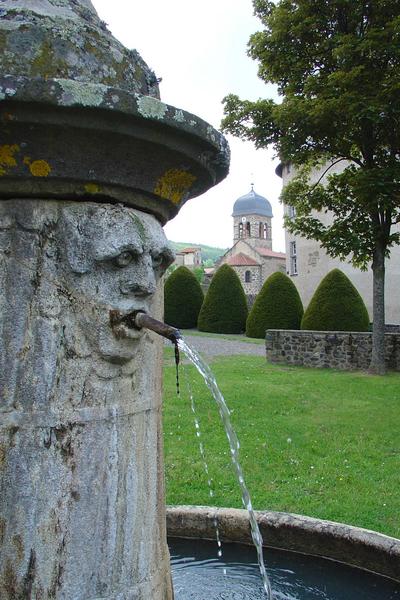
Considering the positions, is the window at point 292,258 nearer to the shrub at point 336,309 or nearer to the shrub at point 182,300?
the shrub at point 182,300

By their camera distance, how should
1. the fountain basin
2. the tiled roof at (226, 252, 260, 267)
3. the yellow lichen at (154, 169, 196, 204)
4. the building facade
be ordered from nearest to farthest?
the yellow lichen at (154, 169, 196, 204) < the fountain basin < the building facade < the tiled roof at (226, 252, 260, 267)

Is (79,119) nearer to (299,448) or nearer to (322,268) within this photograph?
(299,448)

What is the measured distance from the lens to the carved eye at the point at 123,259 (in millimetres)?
1705

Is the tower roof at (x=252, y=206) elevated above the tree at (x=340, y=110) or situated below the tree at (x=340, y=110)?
above

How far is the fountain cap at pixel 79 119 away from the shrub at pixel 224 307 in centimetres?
2299

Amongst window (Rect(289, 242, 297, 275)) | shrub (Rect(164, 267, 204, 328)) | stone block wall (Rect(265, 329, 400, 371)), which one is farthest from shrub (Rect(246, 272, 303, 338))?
window (Rect(289, 242, 297, 275))

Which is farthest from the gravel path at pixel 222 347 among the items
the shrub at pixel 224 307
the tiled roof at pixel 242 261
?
the tiled roof at pixel 242 261

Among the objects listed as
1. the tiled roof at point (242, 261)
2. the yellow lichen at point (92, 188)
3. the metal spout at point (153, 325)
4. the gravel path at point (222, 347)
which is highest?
the tiled roof at point (242, 261)

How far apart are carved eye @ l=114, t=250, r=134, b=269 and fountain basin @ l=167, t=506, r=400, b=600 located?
2.65m

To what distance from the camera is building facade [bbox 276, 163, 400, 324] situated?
24.3 meters

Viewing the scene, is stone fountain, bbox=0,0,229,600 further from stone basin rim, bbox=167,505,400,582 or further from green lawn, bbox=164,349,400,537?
stone basin rim, bbox=167,505,400,582

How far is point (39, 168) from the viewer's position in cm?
163

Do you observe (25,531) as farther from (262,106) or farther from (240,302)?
(240,302)

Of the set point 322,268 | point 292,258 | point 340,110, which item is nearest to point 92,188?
point 340,110
